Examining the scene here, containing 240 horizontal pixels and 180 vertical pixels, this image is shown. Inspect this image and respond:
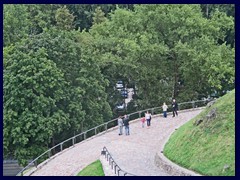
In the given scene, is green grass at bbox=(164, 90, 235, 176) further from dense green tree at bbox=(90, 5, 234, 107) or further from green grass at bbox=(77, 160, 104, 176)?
dense green tree at bbox=(90, 5, 234, 107)

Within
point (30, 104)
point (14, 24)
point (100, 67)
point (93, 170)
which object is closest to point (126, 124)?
point (30, 104)

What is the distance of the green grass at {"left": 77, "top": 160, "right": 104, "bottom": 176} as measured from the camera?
24006mm

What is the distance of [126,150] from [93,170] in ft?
12.2

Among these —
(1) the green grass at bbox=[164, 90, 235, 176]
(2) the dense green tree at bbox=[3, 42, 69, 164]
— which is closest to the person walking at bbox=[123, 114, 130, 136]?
(2) the dense green tree at bbox=[3, 42, 69, 164]

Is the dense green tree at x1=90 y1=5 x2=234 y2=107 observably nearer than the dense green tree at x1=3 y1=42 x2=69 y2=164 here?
No

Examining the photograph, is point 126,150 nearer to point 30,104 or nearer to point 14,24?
point 30,104

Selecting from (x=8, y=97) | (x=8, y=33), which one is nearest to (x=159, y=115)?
(x=8, y=97)

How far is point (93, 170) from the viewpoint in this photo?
2466 centimetres

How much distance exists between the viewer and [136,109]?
42594mm

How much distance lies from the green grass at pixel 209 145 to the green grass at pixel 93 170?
122 inches

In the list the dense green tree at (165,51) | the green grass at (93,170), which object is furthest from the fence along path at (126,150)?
the dense green tree at (165,51)

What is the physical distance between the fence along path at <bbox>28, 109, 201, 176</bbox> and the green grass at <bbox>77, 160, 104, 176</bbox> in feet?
1.43

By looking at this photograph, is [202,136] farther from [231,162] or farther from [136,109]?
[136,109]

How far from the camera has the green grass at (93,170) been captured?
24006 millimetres
